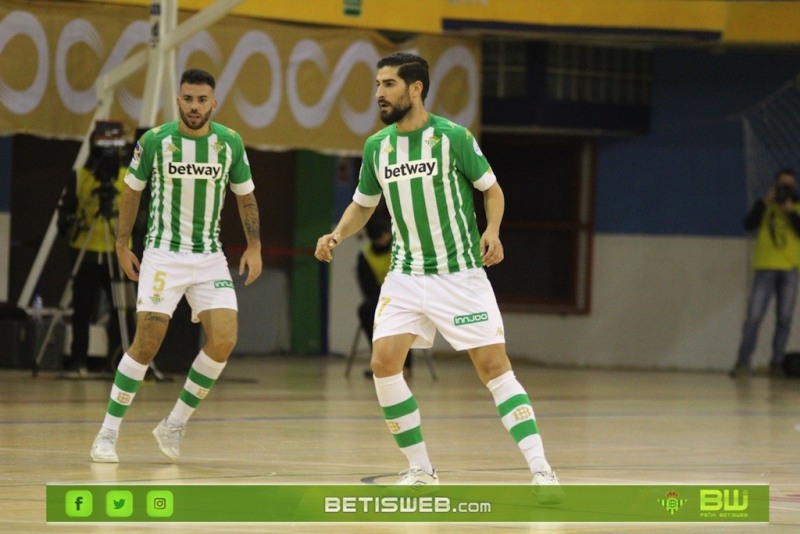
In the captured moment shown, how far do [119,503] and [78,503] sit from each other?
0.16 metres

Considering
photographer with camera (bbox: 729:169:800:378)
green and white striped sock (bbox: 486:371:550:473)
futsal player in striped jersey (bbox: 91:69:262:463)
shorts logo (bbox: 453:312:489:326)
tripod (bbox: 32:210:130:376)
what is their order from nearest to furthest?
green and white striped sock (bbox: 486:371:550:473) < shorts logo (bbox: 453:312:489:326) < futsal player in striped jersey (bbox: 91:69:262:463) < tripod (bbox: 32:210:130:376) < photographer with camera (bbox: 729:169:800:378)

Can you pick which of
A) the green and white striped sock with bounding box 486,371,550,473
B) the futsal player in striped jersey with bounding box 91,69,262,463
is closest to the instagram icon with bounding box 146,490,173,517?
the green and white striped sock with bounding box 486,371,550,473

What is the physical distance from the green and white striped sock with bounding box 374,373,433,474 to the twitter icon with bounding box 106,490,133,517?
4.86 feet

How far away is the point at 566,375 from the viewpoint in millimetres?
18203

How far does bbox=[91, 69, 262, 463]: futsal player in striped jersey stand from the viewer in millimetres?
8906

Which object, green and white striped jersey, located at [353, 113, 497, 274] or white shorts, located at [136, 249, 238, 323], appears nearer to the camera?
green and white striped jersey, located at [353, 113, 497, 274]

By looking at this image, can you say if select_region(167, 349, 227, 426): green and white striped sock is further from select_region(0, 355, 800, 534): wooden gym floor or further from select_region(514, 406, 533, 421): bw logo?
select_region(514, 406, 533, 421): bw logo

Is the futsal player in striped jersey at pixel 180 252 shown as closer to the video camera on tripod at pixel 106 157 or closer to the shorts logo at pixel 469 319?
the shorts logo at pixel 469 319

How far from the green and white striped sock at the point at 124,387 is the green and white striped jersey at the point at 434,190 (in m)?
2.20

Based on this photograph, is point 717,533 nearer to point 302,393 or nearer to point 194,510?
point 194,510

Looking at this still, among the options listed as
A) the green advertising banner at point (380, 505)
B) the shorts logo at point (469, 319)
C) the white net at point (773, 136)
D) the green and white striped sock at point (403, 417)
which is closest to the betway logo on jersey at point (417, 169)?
the shorts logo at point (469, 319)

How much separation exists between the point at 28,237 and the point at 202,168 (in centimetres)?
961

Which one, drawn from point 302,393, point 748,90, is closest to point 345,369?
point 302,393

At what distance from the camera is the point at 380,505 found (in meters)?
6.50
